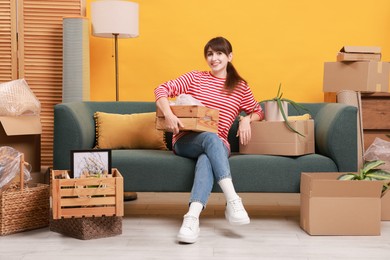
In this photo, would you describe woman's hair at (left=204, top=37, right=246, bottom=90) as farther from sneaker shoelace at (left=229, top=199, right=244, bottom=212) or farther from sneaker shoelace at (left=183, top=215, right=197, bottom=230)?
sneaker shoelace at (left=183, top=215, right=197, bottom=230)

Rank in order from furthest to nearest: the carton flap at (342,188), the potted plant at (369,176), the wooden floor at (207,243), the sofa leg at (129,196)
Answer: the sofa leg at (129,196), the potted plant at (369,176), the carton flap at (342,188), the wooden floor at (207,243)

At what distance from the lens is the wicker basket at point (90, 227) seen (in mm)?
2756

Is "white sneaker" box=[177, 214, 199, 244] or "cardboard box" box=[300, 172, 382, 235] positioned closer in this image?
"white sneaker" box=[177, 214, 199, 244]

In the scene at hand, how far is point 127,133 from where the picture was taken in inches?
136

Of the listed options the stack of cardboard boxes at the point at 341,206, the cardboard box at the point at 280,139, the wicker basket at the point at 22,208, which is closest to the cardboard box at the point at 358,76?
the cardboard box at the point at 280,139

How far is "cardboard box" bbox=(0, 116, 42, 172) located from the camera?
3.28 m

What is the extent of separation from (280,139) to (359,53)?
122cm

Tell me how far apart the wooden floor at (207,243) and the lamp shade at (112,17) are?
140 centimetres

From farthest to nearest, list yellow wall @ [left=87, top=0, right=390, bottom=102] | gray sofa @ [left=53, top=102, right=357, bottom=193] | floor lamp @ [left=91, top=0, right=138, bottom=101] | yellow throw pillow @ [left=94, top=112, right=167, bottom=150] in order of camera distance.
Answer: yellow wall @ [left=87, top=0, right=390, bottom=102]
floor lamp @ [left=91, top=0, right=138, bottom=101]
yellow throw pillow @ [left=94, top=112, right=167, bottom=150]
gray sofa @ [left=53, top=102, right=357, bottom=193]

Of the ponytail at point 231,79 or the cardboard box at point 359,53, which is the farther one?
the cardboard box at point 359,53

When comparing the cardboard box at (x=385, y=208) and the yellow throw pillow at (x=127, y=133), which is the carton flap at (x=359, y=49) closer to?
the cardboard box at (x=385, y=208)

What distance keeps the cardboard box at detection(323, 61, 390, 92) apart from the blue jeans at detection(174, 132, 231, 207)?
52.5 inches

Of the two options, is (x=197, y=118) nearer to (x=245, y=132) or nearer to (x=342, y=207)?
(x=245, y=132)

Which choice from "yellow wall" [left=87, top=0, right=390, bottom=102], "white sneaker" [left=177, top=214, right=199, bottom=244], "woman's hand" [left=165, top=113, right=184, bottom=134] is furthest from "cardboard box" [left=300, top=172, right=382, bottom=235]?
"yellow wall" [left=87, top=0, right=390, bottom=102]
